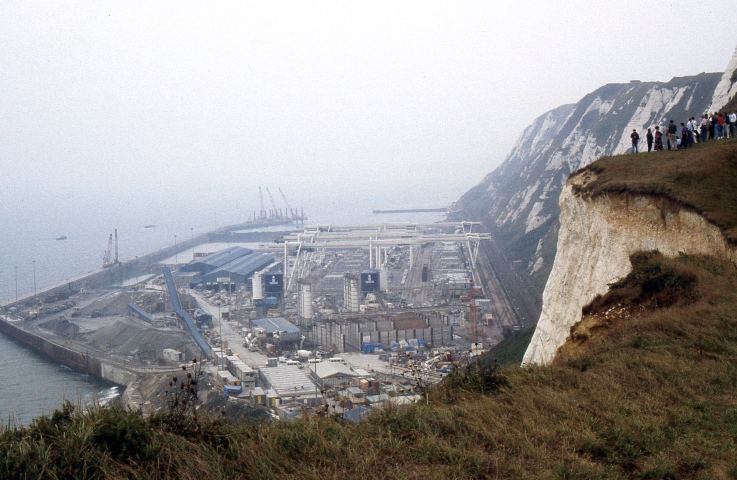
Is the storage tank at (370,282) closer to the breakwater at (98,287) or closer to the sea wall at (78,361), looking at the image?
the breakwater at (98,287)

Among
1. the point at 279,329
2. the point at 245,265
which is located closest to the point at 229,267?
the point at 245,265

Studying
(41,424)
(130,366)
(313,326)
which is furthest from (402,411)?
(313,326)

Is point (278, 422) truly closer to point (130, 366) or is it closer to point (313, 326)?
point (130, 366)

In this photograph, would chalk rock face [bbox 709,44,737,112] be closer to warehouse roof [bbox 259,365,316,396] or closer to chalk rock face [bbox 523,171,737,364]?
chalk rock face [bbox 523,171,737,364]

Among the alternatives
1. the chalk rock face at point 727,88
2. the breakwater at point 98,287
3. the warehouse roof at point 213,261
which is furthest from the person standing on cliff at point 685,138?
the warehouse roof at point 213,261

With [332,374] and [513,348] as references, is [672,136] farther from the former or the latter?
[332,374]
